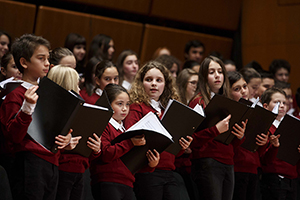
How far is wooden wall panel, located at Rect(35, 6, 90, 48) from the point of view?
13.7ft

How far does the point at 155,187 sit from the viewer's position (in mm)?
2199

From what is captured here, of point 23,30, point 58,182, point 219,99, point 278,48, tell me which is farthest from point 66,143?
point 278,48

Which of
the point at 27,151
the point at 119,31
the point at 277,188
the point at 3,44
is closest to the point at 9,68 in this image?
the point at 3,44

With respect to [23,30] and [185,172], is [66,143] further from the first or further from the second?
[23,30]

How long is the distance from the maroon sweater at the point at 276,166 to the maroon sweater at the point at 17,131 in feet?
5.57

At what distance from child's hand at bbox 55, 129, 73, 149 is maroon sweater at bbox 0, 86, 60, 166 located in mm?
135

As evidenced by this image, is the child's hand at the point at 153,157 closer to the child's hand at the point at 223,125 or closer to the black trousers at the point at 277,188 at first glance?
the child's hand at the point at 223,125

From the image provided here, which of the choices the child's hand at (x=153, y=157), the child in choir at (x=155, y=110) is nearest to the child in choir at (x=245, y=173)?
the child in choir at (x=155, y=110)

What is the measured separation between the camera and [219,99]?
2.27 metres

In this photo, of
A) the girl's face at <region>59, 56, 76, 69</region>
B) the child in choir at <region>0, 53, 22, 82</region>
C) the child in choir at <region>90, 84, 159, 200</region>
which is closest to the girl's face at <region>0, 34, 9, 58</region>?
the child in choir at <region>0, 53, 22, 82</region>

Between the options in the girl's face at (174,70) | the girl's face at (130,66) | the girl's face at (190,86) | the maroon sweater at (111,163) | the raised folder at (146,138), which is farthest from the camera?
the girl's face at (174,70)

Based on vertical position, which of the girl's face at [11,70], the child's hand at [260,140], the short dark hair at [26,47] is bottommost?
the child's hand at [260,140]

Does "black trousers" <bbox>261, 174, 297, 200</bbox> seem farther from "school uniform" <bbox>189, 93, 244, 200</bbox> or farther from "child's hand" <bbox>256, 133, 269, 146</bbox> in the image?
"school uniform" <bbox>189, 93, 244, 200</bbox>

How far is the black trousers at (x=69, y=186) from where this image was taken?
200cm
